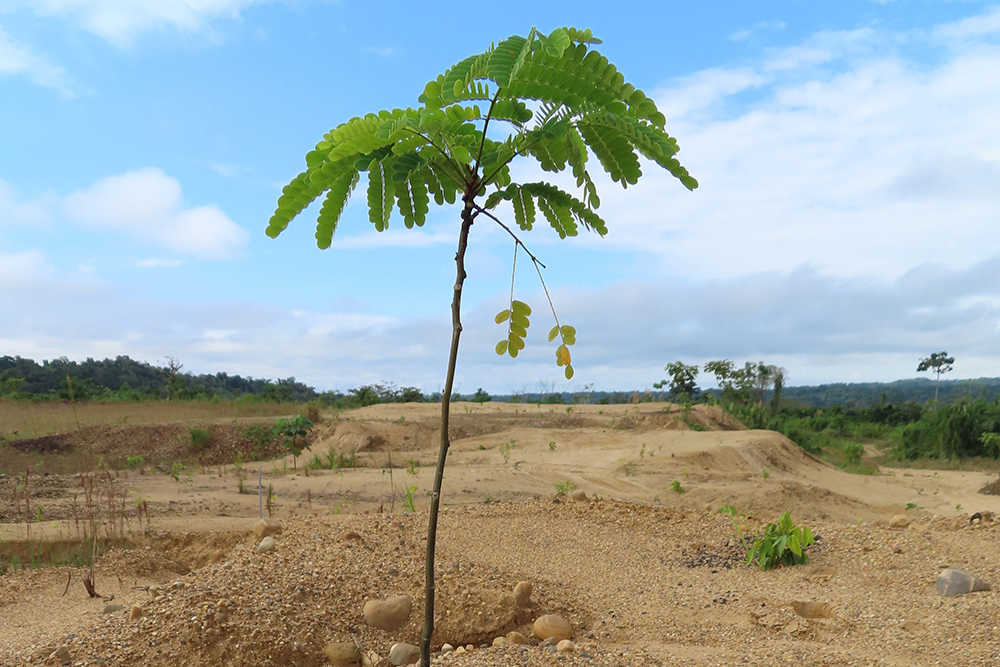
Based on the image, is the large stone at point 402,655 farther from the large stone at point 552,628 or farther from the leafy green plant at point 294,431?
the leafy green plant at point 294,431

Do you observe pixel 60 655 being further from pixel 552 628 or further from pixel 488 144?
pixel 488 144

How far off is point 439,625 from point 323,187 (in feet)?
8.36

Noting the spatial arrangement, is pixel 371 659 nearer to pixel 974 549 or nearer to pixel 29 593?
pixel 29 593

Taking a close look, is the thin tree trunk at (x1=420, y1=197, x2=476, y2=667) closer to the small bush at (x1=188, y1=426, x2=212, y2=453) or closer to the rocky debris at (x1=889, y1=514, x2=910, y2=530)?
the rocky debris at (x1=889, y1=514, x2=910, y2=530)

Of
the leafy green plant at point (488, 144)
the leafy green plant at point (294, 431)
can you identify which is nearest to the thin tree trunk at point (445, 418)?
the leafy green plant at point (488, 144)

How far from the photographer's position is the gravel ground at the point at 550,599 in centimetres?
360

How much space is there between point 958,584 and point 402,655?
356 cm

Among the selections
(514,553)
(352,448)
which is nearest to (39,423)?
(352,448)

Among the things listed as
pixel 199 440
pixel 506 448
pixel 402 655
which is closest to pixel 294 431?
pixel 199 440

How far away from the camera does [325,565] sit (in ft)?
14.6

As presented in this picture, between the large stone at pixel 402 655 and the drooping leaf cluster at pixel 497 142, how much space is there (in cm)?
188

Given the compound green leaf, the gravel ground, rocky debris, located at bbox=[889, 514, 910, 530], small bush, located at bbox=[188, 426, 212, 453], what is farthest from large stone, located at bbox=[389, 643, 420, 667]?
small bush, located at bbox=[188, 426, 212, 453]

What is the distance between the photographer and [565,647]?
3320 mm

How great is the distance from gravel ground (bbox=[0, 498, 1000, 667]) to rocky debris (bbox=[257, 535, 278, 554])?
57 mm
